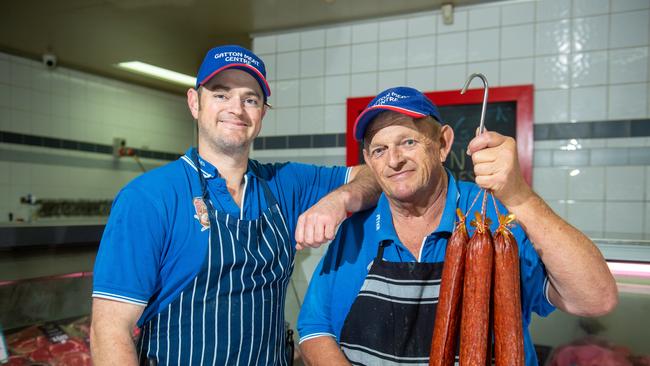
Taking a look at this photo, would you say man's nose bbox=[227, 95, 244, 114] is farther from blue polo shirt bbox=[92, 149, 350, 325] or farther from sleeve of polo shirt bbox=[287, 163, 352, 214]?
sleeve of polo shirt bbox=[287, 163, 352, 214]

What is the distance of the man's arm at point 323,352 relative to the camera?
169 cm

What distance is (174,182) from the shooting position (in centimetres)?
178

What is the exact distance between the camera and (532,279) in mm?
1529

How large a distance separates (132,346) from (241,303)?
0.39m

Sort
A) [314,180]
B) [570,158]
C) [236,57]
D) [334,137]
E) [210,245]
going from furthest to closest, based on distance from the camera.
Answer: [334,137] < [570,158] < [314,180] < [236,57] < [210,245]

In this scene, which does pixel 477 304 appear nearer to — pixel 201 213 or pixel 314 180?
pixel 201 213

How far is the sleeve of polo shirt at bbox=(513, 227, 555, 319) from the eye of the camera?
59.4 inches

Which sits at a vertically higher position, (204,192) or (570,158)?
(570,158)

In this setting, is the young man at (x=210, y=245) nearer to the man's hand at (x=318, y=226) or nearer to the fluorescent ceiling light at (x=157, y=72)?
the man's hand at (x=318, y=226)

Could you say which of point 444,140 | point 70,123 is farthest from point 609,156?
point 70,123

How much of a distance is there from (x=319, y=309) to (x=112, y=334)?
700 millimetres

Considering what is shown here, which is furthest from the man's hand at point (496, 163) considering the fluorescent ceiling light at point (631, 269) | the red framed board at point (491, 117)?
the red framed board at point (491, 117)

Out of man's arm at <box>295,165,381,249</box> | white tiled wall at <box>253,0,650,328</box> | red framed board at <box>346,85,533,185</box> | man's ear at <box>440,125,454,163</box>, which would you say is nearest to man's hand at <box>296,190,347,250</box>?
man's arm at <box>295,165,381,249</box>

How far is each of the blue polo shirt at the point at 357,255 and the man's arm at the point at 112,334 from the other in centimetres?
60
